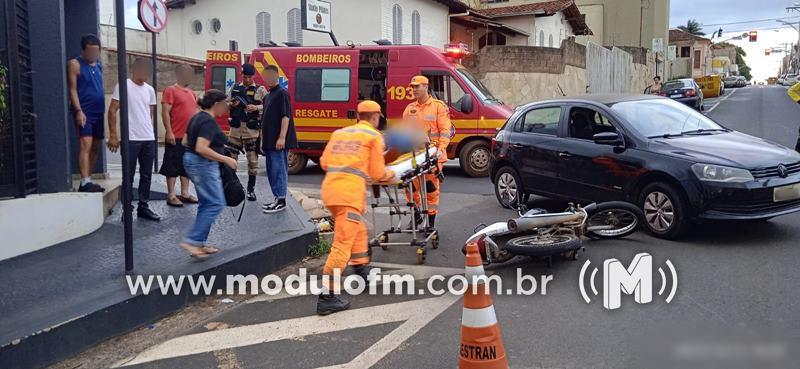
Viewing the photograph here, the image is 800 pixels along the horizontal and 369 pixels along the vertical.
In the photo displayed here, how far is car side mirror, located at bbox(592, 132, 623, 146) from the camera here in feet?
24.2

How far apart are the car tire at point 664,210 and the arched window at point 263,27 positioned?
20.0 metres

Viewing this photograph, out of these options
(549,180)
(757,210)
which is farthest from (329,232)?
(757,210)

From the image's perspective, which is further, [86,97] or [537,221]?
[86,97]


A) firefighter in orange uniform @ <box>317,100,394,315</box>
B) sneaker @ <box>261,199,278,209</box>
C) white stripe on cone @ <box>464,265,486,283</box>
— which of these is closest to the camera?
white stripe on cone @ <box>464,265,486,283</box>

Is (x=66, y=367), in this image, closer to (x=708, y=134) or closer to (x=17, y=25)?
(x=17, y=25)

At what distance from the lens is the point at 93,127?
7156 millimetres

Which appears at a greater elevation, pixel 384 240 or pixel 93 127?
pixel 93 127

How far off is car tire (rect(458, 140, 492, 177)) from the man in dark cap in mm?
5200

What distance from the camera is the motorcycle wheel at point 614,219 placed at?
6844 millimetres

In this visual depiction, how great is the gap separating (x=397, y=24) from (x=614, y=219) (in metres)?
17.8

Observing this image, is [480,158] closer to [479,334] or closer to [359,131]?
[359,131]

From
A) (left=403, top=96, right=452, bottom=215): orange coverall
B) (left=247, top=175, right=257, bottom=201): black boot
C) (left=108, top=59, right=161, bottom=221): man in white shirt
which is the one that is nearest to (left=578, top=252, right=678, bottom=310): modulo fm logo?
(left=403, top=96, right=452, bottom=215): orange coverall

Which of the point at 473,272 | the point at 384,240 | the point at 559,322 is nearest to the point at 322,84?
the point at 384,240

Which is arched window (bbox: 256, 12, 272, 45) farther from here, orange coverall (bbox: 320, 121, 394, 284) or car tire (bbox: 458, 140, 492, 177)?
orange coverall (bbox: 320, 121, 394, 284)
